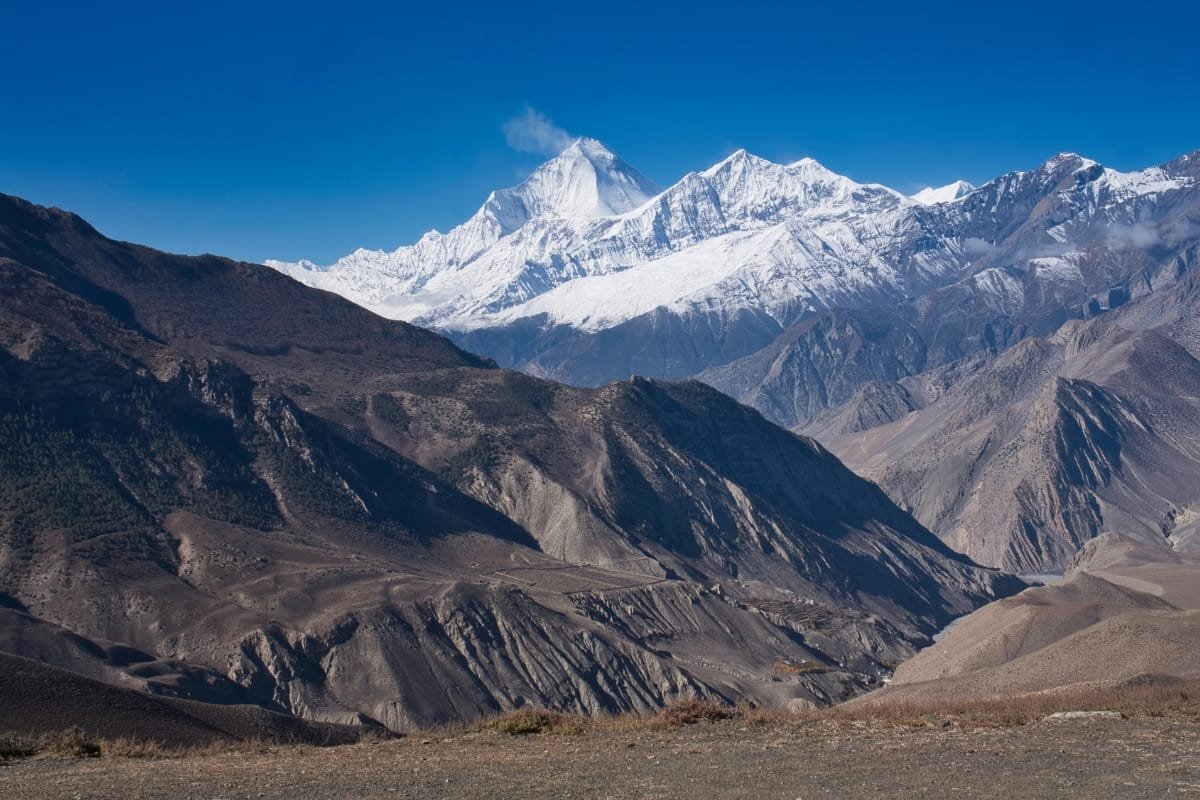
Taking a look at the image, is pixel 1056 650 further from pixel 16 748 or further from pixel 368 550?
pixel 368 550

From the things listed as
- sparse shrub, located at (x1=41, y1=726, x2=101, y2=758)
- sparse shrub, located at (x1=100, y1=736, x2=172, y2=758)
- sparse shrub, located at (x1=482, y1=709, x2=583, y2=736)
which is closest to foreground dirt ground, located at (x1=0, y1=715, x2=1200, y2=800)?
sparse shrub, located at (x1=482, y1=709, x2=583, y2=736)

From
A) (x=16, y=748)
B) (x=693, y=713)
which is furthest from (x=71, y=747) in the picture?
(x=693, y=713)

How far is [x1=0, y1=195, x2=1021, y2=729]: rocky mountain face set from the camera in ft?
341

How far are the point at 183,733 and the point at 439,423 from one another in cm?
13405

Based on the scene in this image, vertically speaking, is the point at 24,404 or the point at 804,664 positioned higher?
the point at 24,404

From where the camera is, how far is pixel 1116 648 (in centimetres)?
7856

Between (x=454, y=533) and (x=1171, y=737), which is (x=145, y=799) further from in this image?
(x=454, y=533)

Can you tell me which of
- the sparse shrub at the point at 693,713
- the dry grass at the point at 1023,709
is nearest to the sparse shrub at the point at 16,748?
the sparse shrub at the point at 693,713

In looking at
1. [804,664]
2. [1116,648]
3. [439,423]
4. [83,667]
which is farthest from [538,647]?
[439,423]

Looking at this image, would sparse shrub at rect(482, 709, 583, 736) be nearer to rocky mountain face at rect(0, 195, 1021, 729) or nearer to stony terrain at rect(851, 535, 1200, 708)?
stony terrain at rect(851, 535, 1200, 708)

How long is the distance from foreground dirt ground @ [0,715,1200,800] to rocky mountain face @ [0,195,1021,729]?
56926 mm

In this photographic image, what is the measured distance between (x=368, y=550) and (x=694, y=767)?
11067 centimetres

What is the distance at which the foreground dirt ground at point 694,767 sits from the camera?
29703 millimetres

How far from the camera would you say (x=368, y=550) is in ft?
459
